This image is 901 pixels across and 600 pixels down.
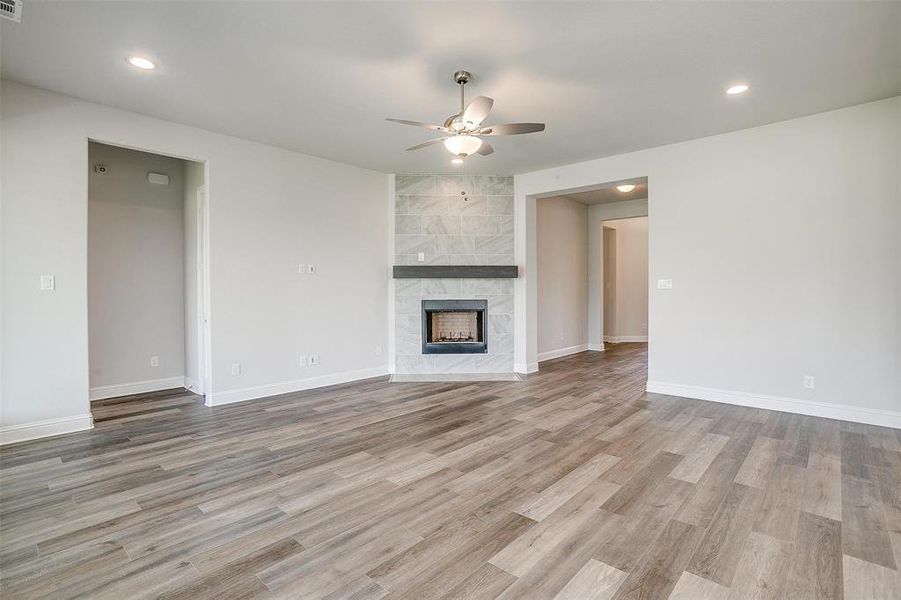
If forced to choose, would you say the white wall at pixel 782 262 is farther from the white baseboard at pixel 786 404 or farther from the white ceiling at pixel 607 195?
the white ceiling at pixel 607 195

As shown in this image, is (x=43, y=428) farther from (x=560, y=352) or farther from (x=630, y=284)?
(x=630, y=284)

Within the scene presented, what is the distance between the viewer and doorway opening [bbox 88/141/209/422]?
15.5 ft

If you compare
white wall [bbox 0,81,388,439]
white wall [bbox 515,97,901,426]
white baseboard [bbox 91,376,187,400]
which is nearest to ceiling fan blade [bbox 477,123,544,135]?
white wall [bbox 515,97,901,426]

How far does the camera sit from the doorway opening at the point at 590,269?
7.30 meters

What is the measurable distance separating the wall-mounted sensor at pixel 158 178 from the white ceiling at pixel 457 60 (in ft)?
4.47

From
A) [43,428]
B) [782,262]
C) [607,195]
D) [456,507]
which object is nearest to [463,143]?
[456,507]

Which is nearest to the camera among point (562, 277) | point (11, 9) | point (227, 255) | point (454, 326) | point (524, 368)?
point (11, 9)

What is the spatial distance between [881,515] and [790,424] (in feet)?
5.57

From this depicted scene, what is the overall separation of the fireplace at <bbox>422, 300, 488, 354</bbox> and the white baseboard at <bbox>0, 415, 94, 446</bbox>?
3.73 metres

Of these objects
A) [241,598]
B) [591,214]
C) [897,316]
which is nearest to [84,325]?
[241,598]

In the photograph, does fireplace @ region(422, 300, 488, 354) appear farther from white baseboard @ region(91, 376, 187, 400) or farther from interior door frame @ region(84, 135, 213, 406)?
white baseboard @ region(91, 376, 187, 400)

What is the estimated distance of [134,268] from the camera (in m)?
5.01

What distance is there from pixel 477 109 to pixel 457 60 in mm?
396

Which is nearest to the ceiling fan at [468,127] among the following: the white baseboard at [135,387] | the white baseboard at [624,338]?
the white baseboard at [135,387]
